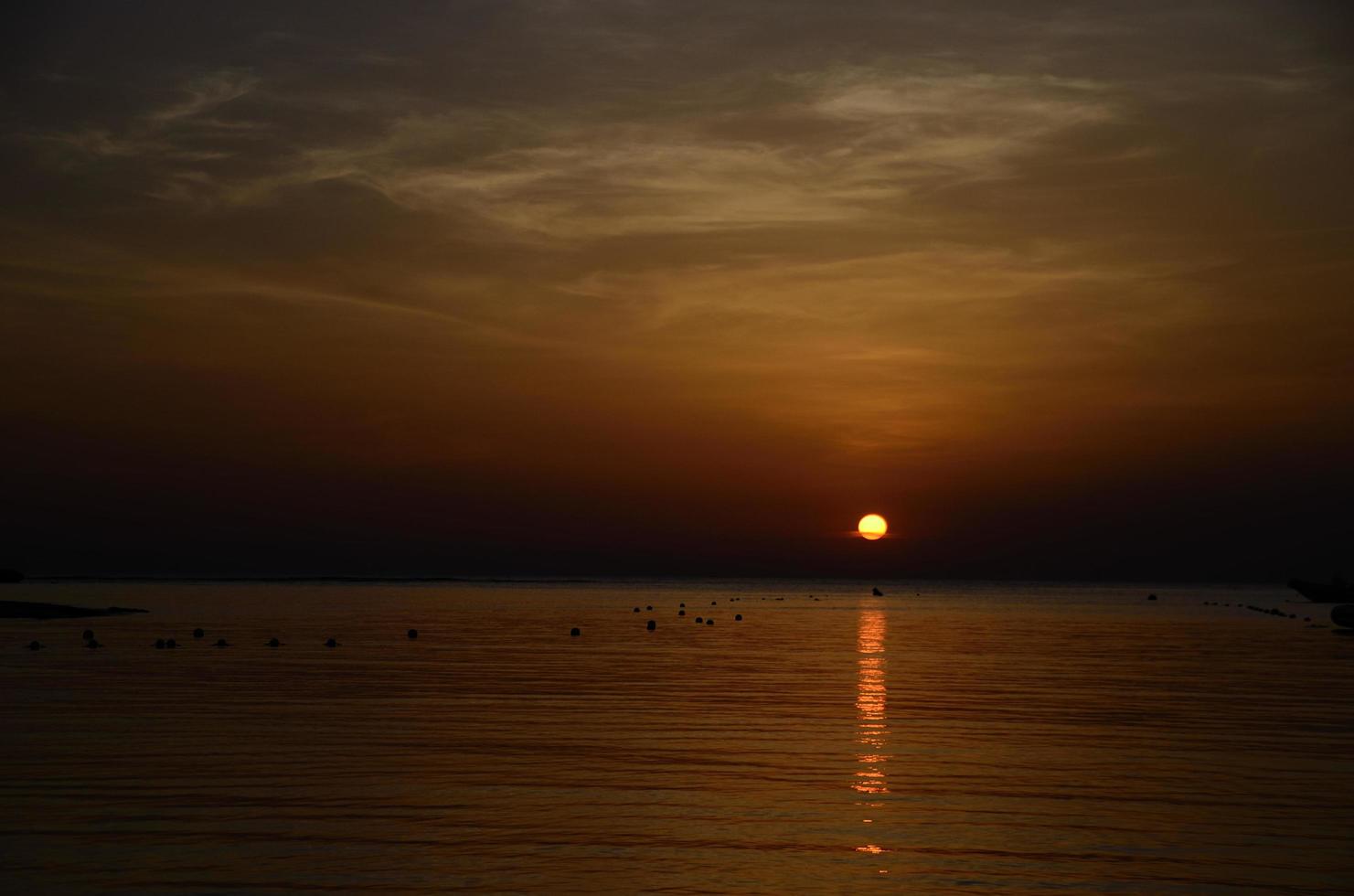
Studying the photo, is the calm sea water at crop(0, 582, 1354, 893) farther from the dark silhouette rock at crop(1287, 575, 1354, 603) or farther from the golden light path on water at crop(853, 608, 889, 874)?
the dark silhouette rock at crop(1287, 575, 1354, 603)

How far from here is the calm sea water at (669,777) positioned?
16.3m

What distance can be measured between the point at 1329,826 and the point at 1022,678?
86.8 ft

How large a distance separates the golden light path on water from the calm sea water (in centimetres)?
12

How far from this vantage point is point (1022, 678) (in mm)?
45188

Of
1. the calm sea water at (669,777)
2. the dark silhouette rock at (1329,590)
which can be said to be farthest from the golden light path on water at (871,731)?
the dark silhouette rock at (1329,590)

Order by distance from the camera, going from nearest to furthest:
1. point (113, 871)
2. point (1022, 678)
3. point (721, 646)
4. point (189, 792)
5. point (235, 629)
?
1. point (113, 871)
2. point (189, 792)
3. point (1022, 678)
4. point (721, 646)
5. point (235, 629)

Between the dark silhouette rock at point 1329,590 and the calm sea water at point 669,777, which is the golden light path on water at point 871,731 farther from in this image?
the dark silhouette rock at point 1329,590

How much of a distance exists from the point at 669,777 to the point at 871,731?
8.19 m

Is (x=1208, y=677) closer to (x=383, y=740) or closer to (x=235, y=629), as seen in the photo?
(x=383, y=740)

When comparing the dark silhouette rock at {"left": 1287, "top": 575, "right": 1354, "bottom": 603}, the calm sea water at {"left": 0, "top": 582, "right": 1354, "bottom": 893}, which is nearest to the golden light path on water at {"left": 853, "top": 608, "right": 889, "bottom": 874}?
the calm sea water at {"left": 0, "top": 582, "right": 1354, "bottom": 893}

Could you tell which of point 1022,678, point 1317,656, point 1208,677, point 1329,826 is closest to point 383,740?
point 1329,826

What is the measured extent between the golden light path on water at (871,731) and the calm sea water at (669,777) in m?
0.12

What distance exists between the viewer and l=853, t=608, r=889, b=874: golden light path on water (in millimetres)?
20578

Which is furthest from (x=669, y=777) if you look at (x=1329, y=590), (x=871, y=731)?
(x=1329, y=590)
